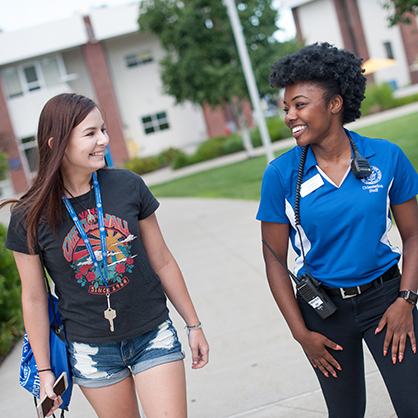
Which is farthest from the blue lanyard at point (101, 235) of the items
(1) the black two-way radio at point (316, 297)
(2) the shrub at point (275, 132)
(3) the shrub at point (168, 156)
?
(3) the shrub at point (168, 156)

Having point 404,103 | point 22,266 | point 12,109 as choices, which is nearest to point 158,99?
point 12,109

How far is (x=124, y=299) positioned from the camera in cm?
231

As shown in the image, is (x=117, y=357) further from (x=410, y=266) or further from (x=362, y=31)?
(x=362, y=31)

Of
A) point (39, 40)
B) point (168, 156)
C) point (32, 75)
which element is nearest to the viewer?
point (168, 156)

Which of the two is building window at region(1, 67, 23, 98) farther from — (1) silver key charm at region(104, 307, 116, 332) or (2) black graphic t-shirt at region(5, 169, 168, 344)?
(1) silver key charm at region(104, 307, 116, 332)

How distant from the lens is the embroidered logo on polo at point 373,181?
83.3 inches

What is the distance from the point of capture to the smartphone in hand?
7.08 ft

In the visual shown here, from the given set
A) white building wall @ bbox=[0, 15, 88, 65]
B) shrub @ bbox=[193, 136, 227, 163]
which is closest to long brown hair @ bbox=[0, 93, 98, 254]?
shrub @ bbox=[193, 136, 227, 163]

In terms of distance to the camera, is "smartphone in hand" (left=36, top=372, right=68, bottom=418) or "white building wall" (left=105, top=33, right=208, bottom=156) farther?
"white building wall" (left=105, top=33, right=208, bottom=156)

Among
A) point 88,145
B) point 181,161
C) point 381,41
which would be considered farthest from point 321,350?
point 381,41

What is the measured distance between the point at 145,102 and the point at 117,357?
33.9m

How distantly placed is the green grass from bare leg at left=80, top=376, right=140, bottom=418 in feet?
31.4

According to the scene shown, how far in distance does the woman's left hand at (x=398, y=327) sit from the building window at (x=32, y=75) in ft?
113

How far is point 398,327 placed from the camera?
6.98ft
